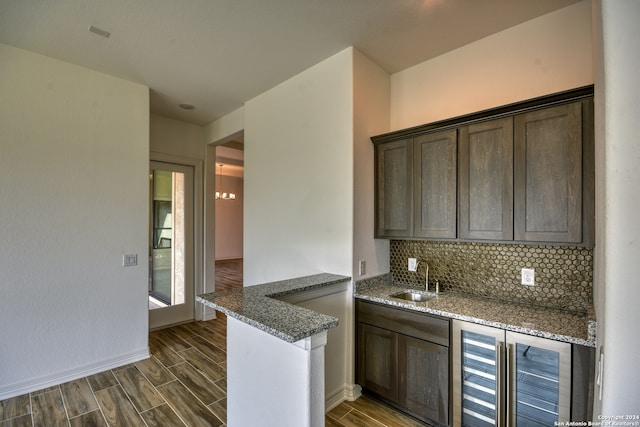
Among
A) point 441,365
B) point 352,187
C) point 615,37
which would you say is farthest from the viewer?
point 352,187

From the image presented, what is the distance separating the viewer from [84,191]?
2.94m

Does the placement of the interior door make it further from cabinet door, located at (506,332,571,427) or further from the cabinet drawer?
cabinet door, located at (506,332,571,427)

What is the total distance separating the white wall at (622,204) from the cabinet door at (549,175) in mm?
1371

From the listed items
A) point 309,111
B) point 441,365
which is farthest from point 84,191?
point 441,365

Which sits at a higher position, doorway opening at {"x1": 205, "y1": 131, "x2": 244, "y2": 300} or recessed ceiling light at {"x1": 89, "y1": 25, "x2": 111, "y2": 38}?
recessed ceiling light at {"x1": 89, "y1": 25, "x2": 111, "y2": 38}

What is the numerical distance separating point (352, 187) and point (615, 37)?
75.0 inches

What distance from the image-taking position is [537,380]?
172 cm

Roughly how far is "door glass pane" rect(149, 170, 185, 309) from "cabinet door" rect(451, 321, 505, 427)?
381cm

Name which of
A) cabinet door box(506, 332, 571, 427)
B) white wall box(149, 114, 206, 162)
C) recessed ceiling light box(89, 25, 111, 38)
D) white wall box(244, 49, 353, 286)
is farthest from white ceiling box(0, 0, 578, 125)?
cabinet door box(506, 332, 571, 427)

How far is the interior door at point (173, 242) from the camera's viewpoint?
170 inches

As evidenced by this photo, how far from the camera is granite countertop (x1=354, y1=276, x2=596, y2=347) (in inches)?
64.7

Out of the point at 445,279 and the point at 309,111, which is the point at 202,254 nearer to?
the point at 309,111

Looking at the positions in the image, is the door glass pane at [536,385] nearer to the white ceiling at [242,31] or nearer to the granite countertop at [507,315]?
the granite countertop at [507,315]

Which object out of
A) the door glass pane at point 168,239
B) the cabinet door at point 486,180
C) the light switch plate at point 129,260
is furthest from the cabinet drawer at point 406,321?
the door glass pane at point 168,239
